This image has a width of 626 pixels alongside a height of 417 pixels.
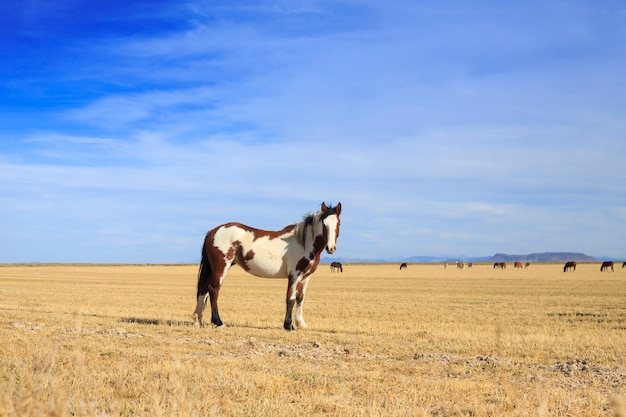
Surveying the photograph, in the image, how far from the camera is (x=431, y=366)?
9828 mm

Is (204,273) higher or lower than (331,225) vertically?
lower

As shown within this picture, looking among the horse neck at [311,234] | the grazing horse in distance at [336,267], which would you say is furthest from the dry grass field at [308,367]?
the grazing horse in distance at [336,267]

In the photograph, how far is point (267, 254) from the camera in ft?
51.2

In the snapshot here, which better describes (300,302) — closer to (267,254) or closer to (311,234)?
(267,254)

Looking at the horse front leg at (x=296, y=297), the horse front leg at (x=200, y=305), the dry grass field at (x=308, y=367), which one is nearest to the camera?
the dry grass field at (x=308, y=367)

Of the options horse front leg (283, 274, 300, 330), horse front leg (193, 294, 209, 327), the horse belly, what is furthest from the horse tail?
horse front leg (283, 274, 300, 330)

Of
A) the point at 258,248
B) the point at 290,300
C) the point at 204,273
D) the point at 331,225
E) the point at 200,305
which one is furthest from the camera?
the point at 204,273

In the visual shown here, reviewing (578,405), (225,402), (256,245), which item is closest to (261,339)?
(256,245)

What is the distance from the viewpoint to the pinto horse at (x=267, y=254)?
50.4ft

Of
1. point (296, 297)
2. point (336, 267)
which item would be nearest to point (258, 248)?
point (296, 297)

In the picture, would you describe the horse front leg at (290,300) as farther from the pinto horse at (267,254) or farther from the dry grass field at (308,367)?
the dry grass field at (308,367)

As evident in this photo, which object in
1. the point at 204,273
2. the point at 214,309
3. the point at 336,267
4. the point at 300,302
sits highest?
the point at 204,273

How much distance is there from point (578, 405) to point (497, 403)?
95cm

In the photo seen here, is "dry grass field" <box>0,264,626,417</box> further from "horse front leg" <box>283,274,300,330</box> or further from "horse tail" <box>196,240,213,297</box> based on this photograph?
"horse tail" <box>196,240,213,297</box>
